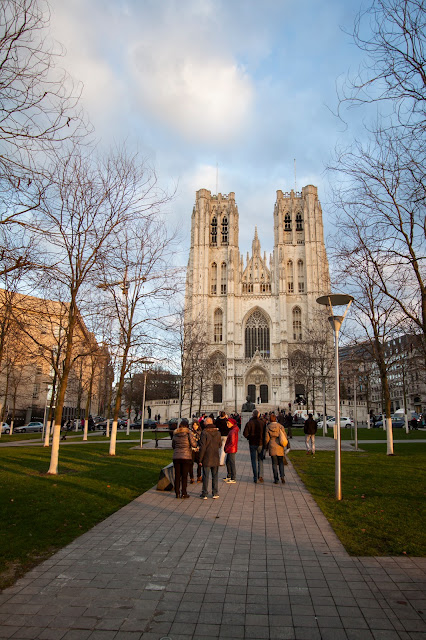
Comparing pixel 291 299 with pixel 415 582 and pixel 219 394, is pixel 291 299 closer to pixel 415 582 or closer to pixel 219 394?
pixel 219 394

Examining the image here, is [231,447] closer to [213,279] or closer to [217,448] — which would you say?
[217,448]

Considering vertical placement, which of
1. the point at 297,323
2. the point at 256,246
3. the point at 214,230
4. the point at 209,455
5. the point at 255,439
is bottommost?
the point at 209,455

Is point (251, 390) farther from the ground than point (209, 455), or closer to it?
farther from the ground

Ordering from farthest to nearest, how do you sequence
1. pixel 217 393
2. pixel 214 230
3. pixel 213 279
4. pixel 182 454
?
pixel 214 230
pixel 213 279
pixel 217 393
pixel 182 454

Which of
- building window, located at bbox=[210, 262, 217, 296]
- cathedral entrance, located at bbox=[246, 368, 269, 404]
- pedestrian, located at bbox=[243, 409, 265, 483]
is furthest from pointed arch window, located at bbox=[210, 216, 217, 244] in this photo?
pedestrian, located at bbox=[243, 409, 265, 483]

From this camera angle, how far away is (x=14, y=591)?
4.03 m

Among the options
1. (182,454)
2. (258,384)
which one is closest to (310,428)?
(182,454)

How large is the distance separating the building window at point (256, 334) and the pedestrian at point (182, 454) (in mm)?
54043

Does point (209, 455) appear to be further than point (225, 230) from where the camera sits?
No

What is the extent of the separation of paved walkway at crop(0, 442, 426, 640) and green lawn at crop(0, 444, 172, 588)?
0.31 meters

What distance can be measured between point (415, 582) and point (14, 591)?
3934mm

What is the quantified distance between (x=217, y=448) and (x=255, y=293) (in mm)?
55846

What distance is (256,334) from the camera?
6316 centimetres

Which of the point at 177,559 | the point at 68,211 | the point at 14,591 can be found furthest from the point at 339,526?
the point at 68,211
